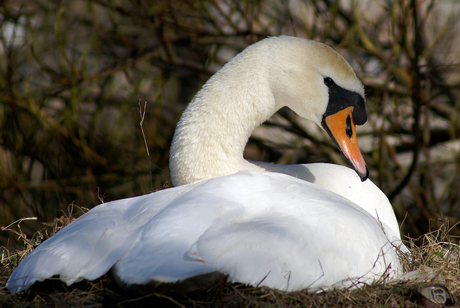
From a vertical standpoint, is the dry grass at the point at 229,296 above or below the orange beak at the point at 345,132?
below

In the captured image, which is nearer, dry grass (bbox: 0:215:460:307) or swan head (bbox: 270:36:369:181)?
dry grass (bbox: 0:215:460:307)

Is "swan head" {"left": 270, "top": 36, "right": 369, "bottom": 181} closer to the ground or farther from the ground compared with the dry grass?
farther from the ground

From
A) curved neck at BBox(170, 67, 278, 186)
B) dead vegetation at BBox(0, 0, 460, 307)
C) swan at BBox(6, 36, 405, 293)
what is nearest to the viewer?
swan at BBox(6, 36, 405, 293)

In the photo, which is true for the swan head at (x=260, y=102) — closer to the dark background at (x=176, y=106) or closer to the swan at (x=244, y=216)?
the swan at (x=244, y=216)

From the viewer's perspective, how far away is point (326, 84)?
8.53 ft

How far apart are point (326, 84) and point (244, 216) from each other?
43.4 inches

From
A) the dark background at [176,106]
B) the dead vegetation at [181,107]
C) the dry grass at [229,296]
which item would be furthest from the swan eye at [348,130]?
the dark background at [176,106]

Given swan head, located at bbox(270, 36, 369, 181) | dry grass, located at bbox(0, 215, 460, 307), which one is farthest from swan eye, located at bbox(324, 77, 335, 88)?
dry grass, located at bbox(0, 215, 460, 307)

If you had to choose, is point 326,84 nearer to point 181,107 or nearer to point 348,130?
point 348,130

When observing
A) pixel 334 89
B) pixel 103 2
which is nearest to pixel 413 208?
pixel 334 89

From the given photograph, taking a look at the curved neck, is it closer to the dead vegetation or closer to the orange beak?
the orange beak

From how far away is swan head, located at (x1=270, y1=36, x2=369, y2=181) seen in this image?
257 centimetres

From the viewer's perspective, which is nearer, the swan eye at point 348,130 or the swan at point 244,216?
the swan at point 244,216

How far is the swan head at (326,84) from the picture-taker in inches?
101
